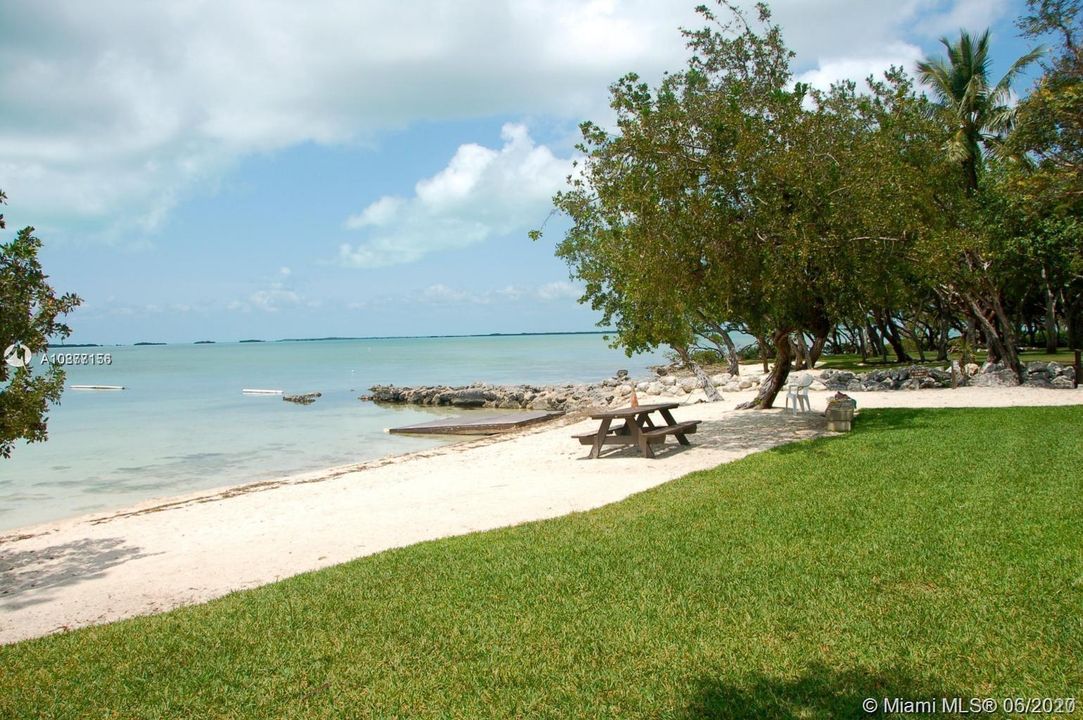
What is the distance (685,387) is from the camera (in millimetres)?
28016

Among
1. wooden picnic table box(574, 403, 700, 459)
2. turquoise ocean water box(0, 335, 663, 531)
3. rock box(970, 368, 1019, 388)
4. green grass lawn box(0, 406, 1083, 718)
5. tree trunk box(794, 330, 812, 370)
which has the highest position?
tree trunk box(794, 330, 812, 370)

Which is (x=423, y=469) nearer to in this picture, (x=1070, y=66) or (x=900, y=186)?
(x=900, y=186)

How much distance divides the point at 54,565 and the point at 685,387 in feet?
73.5

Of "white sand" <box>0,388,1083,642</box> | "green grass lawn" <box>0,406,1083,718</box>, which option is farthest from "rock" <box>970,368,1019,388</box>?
"green grass lawn" <box>0,406,1083,718</box>

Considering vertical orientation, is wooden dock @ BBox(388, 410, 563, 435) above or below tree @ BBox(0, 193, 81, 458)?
below

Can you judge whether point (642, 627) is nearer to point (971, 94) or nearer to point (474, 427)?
point (474, 427)

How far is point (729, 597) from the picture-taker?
16.9 ft

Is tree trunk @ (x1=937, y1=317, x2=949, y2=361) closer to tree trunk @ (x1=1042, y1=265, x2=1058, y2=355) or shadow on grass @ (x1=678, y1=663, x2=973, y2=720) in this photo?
tree trunk @ (x1=1042, y1=265, x2=1058, y2=355)

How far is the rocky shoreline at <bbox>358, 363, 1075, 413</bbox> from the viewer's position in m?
20.9

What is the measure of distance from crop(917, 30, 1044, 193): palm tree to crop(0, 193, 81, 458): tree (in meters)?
24.4

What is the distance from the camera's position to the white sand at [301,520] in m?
6.99

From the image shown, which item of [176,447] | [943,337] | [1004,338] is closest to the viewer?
[1004,338]

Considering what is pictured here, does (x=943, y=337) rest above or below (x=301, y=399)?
above

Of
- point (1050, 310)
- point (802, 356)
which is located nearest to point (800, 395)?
point (802, 356)
